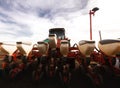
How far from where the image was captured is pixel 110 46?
721 centimetres

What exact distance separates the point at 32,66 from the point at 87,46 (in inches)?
114

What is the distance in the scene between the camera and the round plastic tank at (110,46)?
23.1ft

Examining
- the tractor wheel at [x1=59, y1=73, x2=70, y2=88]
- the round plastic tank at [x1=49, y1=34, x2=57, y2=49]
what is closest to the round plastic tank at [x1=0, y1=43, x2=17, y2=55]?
the round plastic tank at [x1=49, y1=34, x2=57, y2=49]

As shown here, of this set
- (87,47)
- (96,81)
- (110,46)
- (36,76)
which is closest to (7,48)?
(36,76)

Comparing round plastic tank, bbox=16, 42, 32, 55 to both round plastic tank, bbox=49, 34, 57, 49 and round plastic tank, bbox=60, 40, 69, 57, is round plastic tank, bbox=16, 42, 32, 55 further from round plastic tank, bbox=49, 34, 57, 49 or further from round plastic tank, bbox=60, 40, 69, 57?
round plastic tank, bbox=60, 40, 69, 57

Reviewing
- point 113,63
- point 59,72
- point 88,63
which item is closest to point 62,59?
point 59,72

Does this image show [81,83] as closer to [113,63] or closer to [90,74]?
[90,74]

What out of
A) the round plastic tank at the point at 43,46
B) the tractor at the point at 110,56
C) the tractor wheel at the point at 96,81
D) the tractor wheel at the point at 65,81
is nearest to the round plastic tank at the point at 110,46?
the tractor at the point at 110,56

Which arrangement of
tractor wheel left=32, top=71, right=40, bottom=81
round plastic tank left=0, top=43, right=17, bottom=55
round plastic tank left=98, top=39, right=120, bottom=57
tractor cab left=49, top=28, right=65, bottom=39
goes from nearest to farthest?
round plastic tank left=98, top=39, right=120, bottom=57 → tractor wheel left=32, top=71, right=40, bottom=81 → round plastic tank left=0, top=43, right=17, bottom=55 → tractor cab left=49, top=28, right=65, bottom=39

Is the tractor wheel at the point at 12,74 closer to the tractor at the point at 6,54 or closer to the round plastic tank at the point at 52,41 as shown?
the tractor at the point at 6,54

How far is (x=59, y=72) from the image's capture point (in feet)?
25.0

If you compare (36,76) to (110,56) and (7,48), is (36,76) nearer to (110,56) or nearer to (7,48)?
(7,48)

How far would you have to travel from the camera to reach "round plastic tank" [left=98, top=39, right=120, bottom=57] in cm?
703

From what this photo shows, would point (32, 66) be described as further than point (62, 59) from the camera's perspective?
Yes
